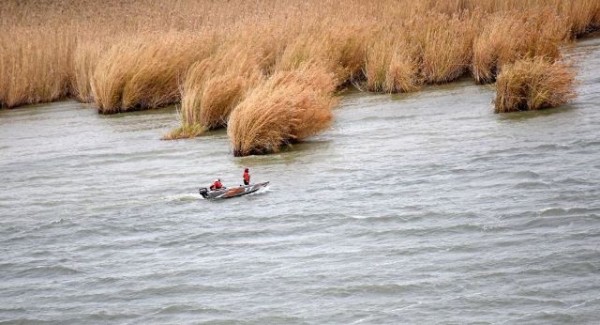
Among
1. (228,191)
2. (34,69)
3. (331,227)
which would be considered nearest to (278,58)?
(34,69)

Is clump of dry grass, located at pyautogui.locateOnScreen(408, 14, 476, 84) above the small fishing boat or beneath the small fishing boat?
above

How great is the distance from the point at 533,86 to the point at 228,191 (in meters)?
6.49

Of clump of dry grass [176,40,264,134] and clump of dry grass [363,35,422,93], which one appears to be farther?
clump of dry grass [363,35,422,93]

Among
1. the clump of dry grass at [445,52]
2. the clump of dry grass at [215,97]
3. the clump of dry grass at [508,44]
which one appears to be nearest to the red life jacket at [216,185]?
the clump of dry grass at [215,97]

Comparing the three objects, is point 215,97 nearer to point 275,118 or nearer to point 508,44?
point 275,118

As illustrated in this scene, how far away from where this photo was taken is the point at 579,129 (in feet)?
49.3

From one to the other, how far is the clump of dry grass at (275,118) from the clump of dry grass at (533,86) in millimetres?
3106

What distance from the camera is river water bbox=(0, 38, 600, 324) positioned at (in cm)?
909

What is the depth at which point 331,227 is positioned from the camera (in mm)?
11453

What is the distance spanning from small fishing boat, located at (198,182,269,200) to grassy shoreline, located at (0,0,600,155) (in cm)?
277

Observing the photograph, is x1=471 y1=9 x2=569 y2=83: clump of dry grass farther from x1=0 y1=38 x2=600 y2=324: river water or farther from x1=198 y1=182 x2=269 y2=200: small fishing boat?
x1=198 y1=182 x2=269 y2=200: small fishing boat

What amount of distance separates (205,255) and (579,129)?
691 centimetres

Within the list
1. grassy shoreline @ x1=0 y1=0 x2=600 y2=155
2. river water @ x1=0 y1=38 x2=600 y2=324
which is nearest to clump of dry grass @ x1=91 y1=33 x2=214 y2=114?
grassy shoreline @ x1=0 y1=0 x2=600 y2=155

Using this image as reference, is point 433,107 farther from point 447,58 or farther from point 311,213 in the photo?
point 311,213
